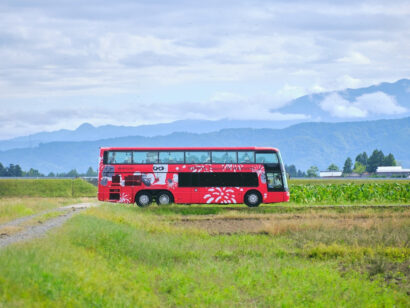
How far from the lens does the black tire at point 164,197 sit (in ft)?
152

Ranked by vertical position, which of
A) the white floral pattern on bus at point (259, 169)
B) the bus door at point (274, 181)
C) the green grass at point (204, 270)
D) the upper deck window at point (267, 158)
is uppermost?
the upper deck window at point (267, 158)

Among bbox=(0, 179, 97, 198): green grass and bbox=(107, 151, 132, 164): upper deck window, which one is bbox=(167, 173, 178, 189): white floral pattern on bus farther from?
bbox=(0, 179, 97, 198): green grass

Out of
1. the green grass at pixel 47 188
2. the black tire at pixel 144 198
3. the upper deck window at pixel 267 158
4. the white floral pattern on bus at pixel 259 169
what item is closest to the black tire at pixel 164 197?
the black tire at pixel 144 198

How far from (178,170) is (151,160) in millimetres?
2028

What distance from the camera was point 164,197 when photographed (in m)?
46.3

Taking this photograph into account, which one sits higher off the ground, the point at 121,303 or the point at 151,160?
the point at 151,160

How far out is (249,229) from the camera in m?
32.3

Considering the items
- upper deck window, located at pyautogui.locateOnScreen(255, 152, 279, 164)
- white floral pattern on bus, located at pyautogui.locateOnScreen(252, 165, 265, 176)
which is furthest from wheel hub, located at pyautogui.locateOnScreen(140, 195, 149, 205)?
upper deck window, located at pyautogui.locateOnScreen(255, 152, 279, 164)

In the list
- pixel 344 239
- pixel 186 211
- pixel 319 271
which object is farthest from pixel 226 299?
pixel 186 211

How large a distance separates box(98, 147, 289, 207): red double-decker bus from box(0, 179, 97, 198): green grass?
36153 mm

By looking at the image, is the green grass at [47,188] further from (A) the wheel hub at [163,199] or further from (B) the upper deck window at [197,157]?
(B) the upper deck window at [197,157]

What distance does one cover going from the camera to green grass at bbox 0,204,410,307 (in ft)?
41.8

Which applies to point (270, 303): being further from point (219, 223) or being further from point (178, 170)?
point (178, 170)

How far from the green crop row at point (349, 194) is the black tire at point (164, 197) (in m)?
14.3
